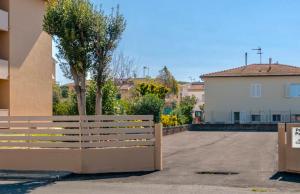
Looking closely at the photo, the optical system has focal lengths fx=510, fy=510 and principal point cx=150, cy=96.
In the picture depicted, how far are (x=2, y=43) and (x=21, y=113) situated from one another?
3.93 m

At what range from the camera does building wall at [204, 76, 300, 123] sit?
159 feet

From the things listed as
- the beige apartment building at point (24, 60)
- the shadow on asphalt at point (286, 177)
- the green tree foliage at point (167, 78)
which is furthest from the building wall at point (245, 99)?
the green tree foliage at point (167, 78)

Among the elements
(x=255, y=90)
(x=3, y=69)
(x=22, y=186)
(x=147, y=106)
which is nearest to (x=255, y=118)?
(x=255, y=90)

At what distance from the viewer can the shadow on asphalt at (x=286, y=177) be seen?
1291 centimetres

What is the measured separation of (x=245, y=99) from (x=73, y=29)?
36097 millimetres

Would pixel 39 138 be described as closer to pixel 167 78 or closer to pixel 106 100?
pixel 106 100

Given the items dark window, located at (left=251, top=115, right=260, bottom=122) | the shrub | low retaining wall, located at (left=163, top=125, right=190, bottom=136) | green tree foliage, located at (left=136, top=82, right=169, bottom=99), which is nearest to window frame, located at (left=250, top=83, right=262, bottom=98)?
dark window, located at (left=251, top=115, right=260, bottom=122)

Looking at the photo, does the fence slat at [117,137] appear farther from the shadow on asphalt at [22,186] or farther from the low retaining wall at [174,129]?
the low retaining wall at [174,129]

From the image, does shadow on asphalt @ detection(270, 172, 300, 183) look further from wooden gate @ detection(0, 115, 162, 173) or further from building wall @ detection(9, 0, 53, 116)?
building wall @ detection(9, 0, 53, 116)

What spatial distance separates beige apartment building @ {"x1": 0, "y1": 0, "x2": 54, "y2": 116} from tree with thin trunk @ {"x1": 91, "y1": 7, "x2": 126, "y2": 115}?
1182 cm

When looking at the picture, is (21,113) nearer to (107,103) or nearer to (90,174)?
(107,103)

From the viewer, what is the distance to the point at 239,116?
163 ft

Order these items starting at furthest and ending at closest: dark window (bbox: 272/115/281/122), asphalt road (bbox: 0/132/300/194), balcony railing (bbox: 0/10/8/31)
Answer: dark window (bbox: 272/115/281/122), balcony railing (bbox: 0/10/8/31), asphalt road (bbox: 0/132/300/194)

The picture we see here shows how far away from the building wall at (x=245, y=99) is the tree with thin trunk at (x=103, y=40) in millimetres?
34541
